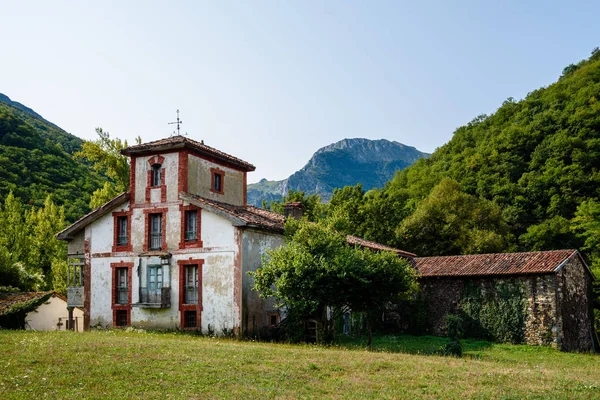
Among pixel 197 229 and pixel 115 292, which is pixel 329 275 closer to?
pixel 197 229

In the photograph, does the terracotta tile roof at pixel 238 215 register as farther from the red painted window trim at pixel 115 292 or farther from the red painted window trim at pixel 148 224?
the red painted window trim at pixel 115 292

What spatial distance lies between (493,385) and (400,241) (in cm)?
3671

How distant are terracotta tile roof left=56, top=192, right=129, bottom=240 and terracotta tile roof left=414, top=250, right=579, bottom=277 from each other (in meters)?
16.4

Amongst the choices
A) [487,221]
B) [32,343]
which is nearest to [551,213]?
[487,221]

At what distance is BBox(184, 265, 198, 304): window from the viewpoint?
98.7ft

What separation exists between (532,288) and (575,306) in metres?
3.07

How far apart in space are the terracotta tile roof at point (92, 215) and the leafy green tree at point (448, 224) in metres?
27.0

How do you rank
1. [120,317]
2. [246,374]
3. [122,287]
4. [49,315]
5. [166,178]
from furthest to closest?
[49,315] < [122,287] < [120,317] < [166,178] < [246,374]

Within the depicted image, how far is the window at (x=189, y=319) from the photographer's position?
29891 millimetres

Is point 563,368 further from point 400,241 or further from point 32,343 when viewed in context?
point 400,241

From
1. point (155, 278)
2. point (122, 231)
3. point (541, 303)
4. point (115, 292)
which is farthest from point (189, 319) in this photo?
point (541, 303)

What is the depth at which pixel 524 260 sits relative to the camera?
107ft

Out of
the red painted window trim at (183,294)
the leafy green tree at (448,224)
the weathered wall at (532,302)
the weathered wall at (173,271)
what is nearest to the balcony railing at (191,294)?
the red painted window trim at (183,294)

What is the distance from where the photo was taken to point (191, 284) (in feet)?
99.3
